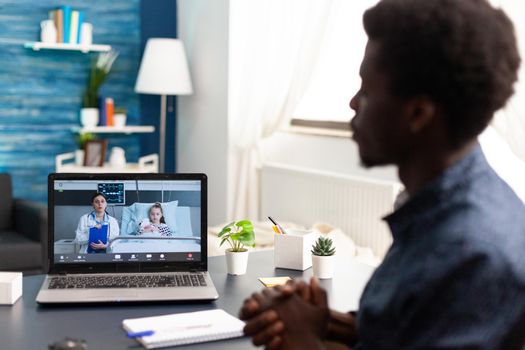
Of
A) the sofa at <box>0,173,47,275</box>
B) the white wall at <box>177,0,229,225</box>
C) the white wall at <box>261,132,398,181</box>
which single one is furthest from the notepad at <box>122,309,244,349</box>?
the white wall at <box>177,0,229,225</box>

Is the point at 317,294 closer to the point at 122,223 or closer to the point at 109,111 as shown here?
the point at 122,223

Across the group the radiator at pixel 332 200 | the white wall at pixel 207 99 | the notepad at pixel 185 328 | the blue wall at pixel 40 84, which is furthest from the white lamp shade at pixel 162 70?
the notepad at pixel 185 328

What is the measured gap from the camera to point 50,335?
5.19ft

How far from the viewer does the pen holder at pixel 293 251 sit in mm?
2150

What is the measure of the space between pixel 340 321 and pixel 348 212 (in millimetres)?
2553

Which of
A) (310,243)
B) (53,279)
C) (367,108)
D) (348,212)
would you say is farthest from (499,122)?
(367,108)

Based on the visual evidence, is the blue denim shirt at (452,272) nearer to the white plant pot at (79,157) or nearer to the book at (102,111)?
the white plant pot at (79,157)

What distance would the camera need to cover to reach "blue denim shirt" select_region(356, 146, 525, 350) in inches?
39.2

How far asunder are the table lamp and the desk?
2.84 metres

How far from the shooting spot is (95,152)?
4.92 metres

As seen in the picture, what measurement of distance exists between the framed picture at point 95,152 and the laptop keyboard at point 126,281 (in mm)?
3056

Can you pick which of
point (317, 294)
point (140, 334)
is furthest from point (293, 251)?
point (317, 294)

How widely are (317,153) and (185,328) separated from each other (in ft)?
9.36

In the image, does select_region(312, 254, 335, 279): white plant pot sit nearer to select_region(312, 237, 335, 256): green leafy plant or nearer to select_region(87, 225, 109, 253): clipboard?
select_region(312, 237, 335, 256): green leafy plant
